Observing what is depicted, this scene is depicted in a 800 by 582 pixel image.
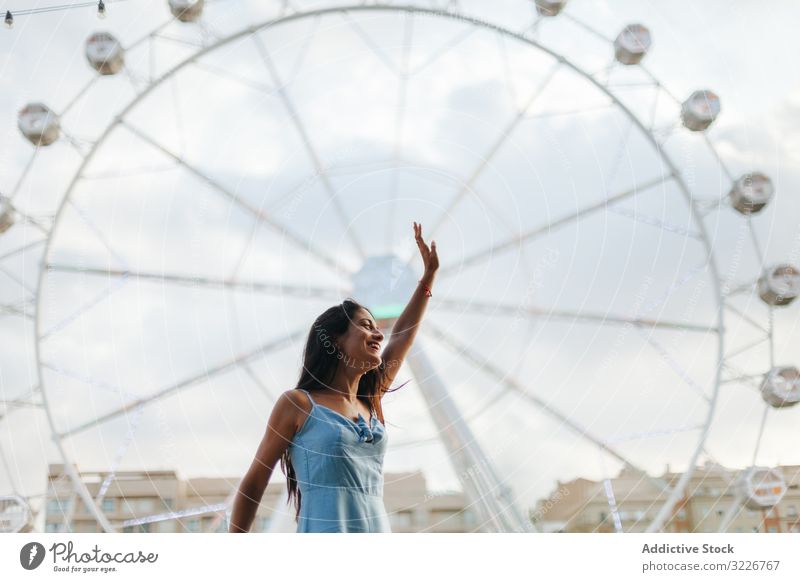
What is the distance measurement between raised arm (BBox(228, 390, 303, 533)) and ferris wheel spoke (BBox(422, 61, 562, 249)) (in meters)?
2.46

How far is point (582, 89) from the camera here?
5.61 m

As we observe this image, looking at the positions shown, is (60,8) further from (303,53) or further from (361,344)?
(361,344)

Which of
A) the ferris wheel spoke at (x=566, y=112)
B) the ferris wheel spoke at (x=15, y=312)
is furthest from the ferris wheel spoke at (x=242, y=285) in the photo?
the ferris wheel spoke at (x=566, y=112)

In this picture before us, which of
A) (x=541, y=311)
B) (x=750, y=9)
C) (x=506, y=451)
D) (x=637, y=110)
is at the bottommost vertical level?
(x=506, y=451)

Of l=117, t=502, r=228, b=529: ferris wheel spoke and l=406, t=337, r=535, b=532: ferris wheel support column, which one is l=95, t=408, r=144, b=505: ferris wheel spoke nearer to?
l=117, t=502, r=228, b=529: ferris wheel spoke

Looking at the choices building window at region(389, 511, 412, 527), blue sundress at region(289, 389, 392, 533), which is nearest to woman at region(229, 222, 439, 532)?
blue sundress at region(289, 389, 392, 533)

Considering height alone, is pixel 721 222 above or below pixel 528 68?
below

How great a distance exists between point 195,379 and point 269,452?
7.62ft

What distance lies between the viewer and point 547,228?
548 cm

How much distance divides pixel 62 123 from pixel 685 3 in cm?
361

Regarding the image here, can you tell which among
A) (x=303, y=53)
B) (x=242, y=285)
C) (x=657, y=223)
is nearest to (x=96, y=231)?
(x=242, y=285)
